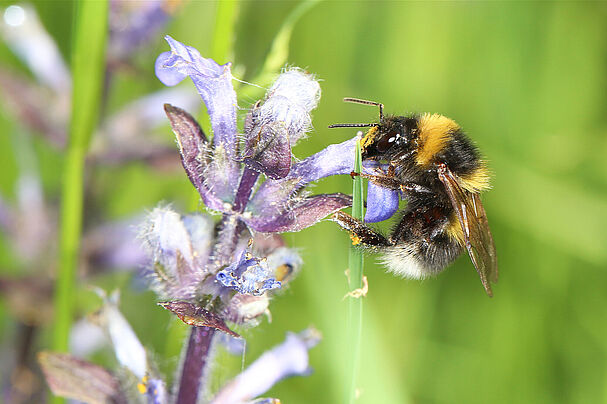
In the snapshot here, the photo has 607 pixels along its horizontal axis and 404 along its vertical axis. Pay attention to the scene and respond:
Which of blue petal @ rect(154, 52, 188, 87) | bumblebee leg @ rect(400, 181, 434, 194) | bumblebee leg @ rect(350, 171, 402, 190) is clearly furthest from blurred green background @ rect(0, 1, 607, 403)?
blue petal @ rect(154, 52, 188, 87)

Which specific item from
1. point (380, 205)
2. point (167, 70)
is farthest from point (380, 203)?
point (167, 70)

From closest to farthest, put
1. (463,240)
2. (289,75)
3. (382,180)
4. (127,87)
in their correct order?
(289,75) < (382,180) < (463,240) < (127,87)

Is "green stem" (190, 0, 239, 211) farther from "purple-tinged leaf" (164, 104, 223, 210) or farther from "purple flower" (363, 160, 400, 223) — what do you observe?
"purple flower" (363, 160, 400, 223)

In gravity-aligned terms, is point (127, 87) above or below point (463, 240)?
above

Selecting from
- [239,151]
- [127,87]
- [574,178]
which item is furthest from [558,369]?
[127,87]

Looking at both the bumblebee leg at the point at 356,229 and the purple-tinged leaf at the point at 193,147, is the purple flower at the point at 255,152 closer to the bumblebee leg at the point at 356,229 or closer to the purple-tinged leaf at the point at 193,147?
the purple-tinged leaf at the point at 193,147

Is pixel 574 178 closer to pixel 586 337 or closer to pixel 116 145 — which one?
pixel 586 337

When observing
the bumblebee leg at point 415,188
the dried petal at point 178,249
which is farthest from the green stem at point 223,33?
the bumblebee leg at point 415,188
